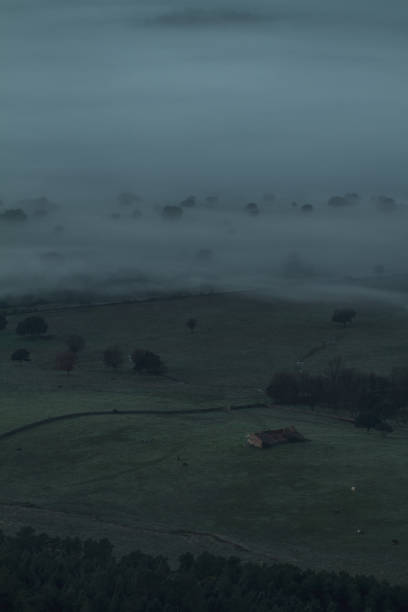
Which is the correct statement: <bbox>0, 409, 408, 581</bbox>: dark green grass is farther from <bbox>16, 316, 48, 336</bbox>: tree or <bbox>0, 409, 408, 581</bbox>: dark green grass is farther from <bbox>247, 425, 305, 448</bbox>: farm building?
<bbox>16, 316, 48, 336</bbox>: tree

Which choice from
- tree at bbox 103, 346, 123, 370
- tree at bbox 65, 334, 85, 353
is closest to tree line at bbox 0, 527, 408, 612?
tree at bbox 103, 346, 123, 370

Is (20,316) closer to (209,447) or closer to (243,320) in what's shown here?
(243,320)

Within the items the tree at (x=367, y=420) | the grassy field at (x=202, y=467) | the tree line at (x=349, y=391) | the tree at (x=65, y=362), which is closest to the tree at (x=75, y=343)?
the grassy field at (x=202, y=467)

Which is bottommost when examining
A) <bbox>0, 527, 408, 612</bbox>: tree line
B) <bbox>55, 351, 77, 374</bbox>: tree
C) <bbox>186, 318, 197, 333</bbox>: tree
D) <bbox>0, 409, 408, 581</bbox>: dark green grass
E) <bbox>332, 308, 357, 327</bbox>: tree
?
<bbox>0, 527, 408, 612</bbox>: tree line

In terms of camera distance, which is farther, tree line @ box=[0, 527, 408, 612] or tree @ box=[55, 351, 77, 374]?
tree @ box=[55, 351, 77, 374]

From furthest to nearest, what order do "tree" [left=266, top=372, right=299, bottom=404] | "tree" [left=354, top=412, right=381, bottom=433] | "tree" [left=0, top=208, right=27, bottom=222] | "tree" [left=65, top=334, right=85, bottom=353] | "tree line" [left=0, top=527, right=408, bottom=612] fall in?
"tree" [left=0, top=208, right=27, bottom=222] → "tree" [left=65, top=334, right=85, bottom=353] → "tree" [left=266, top=372, right=299, bottom=404] → "tree" [left=354, top=412, right=381, bottom=433] → "tree line" [left=0, top=527, right=408, bottom=612]

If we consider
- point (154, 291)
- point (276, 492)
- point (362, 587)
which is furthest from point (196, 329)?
point (362, 587)

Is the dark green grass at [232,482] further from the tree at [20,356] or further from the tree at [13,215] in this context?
the tree at [13,215]
